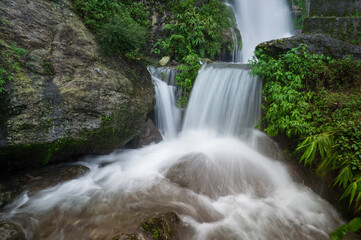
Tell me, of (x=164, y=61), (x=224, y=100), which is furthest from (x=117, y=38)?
(x=224, y=100)

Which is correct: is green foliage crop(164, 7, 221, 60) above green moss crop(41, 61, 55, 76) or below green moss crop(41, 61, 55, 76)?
above

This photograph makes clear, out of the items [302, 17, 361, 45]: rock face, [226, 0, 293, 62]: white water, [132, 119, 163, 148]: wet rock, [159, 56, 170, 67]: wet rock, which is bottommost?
[132, 119, 163, 148]: wet rock

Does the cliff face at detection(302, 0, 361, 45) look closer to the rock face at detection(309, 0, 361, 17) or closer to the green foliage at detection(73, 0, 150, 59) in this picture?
the rock face at detection(309, 0, 361, 17)

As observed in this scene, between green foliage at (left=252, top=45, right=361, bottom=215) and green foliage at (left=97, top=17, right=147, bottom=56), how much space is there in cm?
330

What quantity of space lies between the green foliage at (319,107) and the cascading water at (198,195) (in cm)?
62

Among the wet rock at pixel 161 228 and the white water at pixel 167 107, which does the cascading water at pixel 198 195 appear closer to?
the wet rock at pixel 161 228

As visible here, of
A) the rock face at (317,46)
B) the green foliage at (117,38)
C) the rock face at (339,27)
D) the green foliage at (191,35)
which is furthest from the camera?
the green foliage at (191,35)

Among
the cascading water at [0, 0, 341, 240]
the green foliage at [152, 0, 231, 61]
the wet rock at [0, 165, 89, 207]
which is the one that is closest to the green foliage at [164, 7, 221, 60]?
the green foliage at [152, 0, 231, 61]

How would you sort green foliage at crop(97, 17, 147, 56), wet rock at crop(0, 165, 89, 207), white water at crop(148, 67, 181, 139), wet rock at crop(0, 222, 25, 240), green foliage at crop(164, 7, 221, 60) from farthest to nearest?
green foliage at crop(164, 7, 221, 60) < white water at crop(148, 67, 181, 139) < green foliage at crop(97, 17, 147, 56) < wet rock at crop(0, 165, 89, 207) < wet rock at crop(0, 222, 25, 240)

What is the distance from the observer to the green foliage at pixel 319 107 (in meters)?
2.82

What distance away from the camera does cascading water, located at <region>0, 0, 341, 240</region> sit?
108 inches

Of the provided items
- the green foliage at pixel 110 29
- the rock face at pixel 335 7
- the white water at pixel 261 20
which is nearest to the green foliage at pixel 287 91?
the rock face at pixel 335 7

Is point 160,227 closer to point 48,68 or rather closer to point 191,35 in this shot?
point 48,68

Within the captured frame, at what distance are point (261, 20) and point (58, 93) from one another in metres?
13.3
